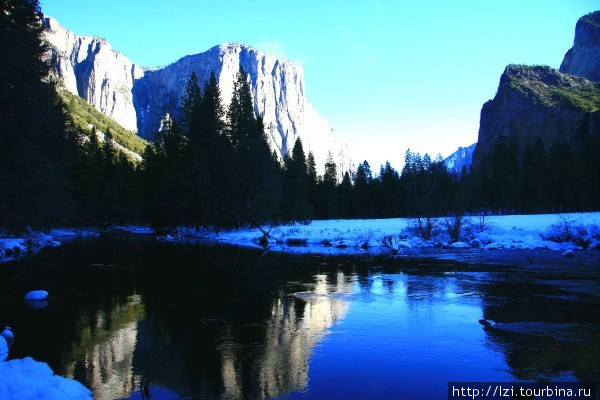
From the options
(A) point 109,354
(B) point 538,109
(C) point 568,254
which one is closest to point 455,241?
(C) point 568,254

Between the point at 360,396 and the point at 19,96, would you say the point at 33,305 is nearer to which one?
the point at 19,96

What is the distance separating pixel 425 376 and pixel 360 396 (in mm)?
1518

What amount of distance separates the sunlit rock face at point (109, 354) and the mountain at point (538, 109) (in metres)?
141

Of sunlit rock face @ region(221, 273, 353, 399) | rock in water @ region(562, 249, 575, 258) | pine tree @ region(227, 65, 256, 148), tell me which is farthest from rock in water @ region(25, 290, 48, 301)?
pine tree @ region(227, 65, 256, 148)

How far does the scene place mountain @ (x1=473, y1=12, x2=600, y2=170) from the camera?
145m

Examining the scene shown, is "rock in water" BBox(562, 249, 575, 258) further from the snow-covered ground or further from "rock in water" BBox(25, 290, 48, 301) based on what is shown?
"rock in water" BBox(25, 290, 48, 301)

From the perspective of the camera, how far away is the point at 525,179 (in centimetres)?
7362

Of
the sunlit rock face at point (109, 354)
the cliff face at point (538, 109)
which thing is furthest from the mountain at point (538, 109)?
the sunlit rock face at point (109, 354)

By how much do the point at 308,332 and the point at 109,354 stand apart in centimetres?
451

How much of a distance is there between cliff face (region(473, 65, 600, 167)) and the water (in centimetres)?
12901

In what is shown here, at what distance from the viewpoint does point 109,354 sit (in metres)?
8.27

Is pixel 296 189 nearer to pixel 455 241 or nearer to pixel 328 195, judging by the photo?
pixel 328 195

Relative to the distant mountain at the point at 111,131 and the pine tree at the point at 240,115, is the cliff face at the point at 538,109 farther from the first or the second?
the distant mountain at the point at 111,131

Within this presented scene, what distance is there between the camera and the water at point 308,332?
22.7 feet
